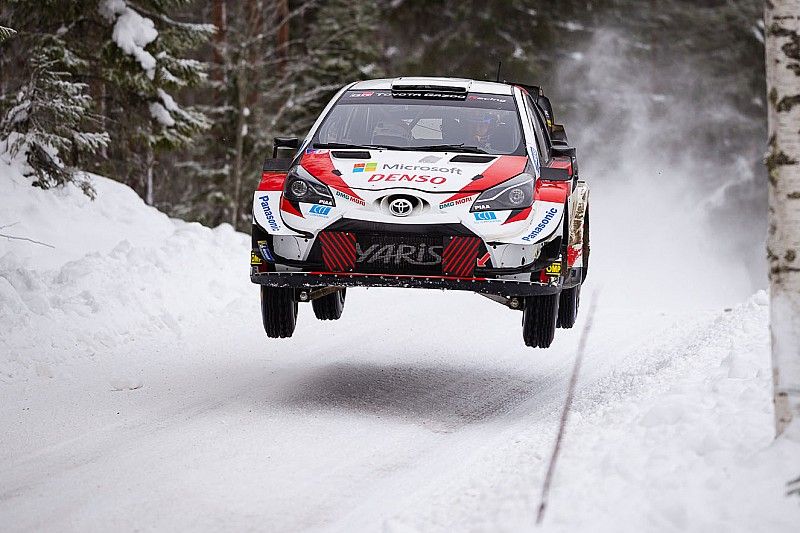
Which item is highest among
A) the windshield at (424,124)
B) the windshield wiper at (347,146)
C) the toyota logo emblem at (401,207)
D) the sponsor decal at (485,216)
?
the windshield at (424,124)

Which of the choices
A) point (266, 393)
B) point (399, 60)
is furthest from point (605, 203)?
point (266, 393)

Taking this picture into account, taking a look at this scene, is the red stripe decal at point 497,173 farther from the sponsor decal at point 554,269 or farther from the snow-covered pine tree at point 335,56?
the snow-covered pine tree at point 335,56

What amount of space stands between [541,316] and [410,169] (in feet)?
4.60

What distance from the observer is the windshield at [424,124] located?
7.96 meters

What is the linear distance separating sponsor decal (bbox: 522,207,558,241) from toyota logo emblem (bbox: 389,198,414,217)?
2.55ft

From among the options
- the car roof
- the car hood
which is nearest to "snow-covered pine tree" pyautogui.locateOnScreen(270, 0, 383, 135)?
the car roof

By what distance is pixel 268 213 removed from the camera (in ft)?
23.7

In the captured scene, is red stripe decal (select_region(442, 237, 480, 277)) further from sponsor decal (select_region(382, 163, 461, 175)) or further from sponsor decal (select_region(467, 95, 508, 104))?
sponsor decal (select_region(467, 95, 508, 104))

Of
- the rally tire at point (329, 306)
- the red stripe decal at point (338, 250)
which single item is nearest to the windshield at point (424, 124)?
the red stripe decal at point (338, 250)

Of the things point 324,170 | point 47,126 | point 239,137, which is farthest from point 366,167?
point 239,137

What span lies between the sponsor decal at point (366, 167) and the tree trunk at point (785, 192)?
9.98 feet

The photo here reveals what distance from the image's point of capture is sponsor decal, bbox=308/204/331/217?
7008 millimetres

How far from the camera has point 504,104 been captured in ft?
27.8

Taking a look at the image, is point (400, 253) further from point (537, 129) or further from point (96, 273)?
point (96, 273)
